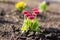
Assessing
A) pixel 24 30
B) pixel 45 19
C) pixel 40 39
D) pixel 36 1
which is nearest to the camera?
pixel 40 39

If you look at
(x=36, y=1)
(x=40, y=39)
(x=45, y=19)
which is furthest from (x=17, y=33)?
(x=36, y=1)

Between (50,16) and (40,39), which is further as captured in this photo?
(50,16)

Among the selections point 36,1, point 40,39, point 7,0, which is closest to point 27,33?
point 40,39

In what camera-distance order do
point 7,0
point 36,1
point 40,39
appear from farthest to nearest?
point 36,1, point 7,0, point 40,39

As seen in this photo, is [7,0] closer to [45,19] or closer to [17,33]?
[45,19]

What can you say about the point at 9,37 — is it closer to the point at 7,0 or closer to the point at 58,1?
the point at 7,0

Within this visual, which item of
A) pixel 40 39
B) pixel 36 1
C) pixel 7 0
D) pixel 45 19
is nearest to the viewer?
pixel 40 39

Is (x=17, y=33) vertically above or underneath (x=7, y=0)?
underneath

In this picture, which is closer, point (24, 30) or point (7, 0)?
point (24, 30)

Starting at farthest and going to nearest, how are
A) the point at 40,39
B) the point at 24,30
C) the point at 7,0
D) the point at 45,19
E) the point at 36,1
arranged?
the point at 36,1 → the point at 7,0 → the point at 45,19 → the point at 24,30 → the point at 40,39
